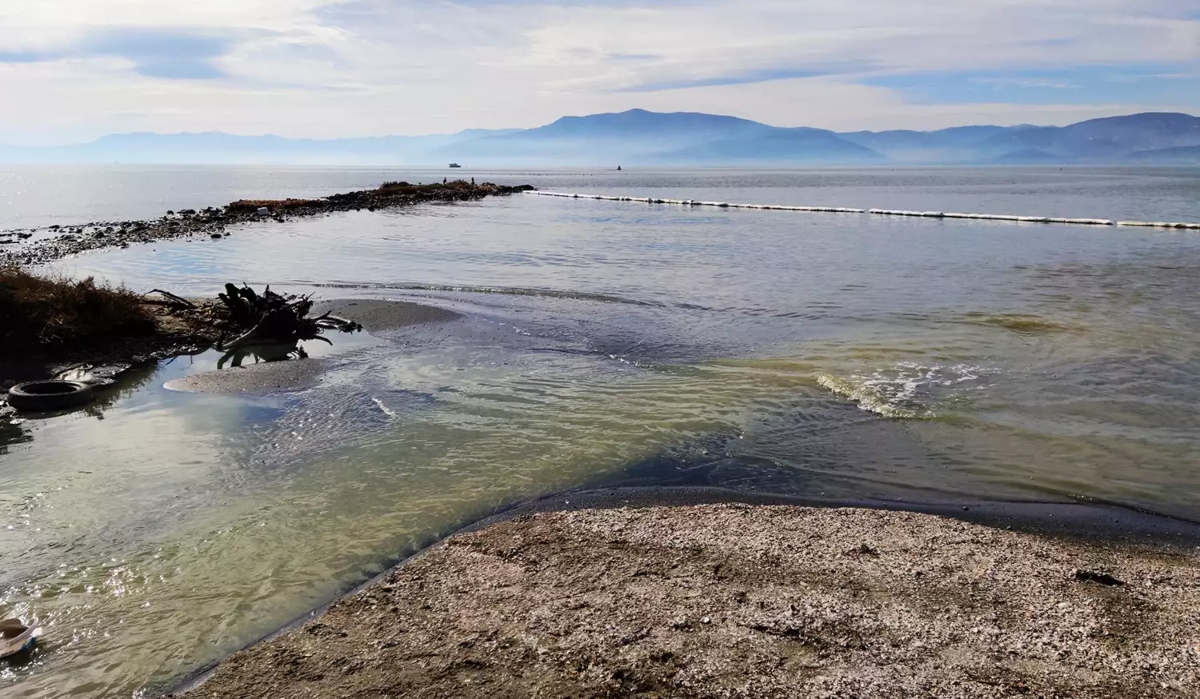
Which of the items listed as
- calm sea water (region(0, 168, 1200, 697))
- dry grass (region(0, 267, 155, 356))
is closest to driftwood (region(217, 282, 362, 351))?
calm sea water (region(0, 168, 1200, 697))

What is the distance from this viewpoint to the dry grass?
508 inches

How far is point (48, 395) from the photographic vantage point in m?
10.8

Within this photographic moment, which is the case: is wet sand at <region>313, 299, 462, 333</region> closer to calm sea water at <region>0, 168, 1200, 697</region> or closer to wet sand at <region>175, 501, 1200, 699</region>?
calm sea water at <region>0, 168, 1200, 697</region>

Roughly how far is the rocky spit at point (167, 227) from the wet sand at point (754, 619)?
20764 mm

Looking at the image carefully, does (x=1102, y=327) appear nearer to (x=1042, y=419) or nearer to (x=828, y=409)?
(x=1042, y=419)

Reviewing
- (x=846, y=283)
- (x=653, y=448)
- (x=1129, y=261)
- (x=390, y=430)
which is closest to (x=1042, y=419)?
(x=653, y=448)

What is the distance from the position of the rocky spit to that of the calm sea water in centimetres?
1425

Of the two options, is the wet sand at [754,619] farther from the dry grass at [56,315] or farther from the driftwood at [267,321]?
the dry grass at [56,315]

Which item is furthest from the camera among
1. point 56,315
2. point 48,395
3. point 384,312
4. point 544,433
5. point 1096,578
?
point 384,312

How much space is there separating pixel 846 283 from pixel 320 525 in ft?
62.0

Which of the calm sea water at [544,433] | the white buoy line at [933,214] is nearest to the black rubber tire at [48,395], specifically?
the calm sea water at [544,433]

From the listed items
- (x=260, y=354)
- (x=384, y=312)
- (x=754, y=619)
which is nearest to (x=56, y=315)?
(x=260, y=354)

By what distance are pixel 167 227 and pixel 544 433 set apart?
40.3 m

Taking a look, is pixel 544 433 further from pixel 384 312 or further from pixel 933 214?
pixel 933 214
